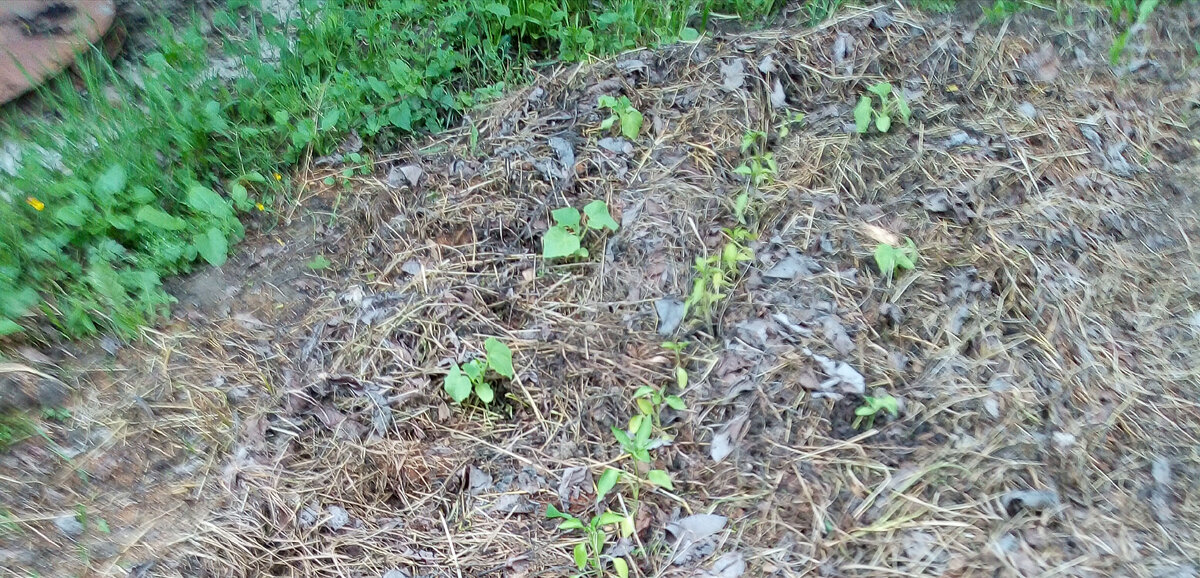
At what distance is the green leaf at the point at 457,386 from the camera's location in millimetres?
2062

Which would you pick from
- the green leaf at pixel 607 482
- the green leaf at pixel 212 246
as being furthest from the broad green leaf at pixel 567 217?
the green leaf at pixel 212 246

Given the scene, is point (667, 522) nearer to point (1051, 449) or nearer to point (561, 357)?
point (561, 357)

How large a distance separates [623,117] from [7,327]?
6.57 ft

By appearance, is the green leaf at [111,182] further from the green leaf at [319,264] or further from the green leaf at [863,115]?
the green leaf at [863,115]

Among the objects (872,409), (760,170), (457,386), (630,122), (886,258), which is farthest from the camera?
(630,122)

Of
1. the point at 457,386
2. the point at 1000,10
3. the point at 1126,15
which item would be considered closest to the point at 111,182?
the point at 457,386

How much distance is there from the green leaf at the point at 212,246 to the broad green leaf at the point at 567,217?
3.75 ft

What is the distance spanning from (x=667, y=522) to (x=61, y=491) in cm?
163

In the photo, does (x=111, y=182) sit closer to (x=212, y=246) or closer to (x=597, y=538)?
(x=212, y=246)

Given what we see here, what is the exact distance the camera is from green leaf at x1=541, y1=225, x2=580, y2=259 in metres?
2.32

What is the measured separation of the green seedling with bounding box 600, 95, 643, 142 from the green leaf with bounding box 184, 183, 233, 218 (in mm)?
1353

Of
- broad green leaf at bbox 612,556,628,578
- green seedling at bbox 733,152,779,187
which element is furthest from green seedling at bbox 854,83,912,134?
broad green leaf at bbox 612,556,628,578

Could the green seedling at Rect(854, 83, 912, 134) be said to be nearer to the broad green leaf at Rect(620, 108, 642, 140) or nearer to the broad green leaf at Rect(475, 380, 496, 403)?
the broad green leaf at Rect(620, 108, 642, 140)

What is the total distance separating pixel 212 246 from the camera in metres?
2.55
